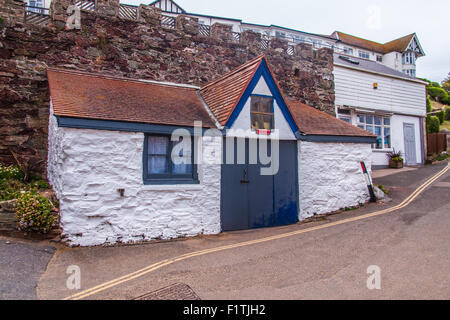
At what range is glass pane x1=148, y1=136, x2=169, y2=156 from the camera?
26.5ft

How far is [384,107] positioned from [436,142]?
6.13 m

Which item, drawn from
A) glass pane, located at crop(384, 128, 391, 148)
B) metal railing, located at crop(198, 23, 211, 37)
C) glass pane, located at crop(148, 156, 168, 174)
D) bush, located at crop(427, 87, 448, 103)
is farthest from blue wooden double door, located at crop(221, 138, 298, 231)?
bush, located at crop(427, 87, 448, 103)

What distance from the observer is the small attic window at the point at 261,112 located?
9250 millimetres

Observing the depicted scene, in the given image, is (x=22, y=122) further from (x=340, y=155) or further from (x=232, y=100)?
(x=340, y=155)

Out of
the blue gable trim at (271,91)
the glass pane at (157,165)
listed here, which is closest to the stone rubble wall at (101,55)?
the blue gable trim at (271,91)

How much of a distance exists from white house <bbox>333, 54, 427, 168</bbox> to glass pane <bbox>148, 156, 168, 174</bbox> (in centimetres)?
1228

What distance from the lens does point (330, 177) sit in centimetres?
1018

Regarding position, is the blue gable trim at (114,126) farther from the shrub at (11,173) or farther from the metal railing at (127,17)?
the metal railing at (127,17)

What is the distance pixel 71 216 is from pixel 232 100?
5173mm

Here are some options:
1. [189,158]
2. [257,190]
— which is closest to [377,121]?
[257,190]

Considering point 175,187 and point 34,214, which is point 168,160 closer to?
point 175,187

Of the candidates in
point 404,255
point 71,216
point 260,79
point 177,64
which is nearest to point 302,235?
point 404,255

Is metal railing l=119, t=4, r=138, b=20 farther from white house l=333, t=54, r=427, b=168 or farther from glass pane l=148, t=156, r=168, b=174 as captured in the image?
white house l=333, t=54, r=427, b=168

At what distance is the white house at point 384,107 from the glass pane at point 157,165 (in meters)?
12.3
